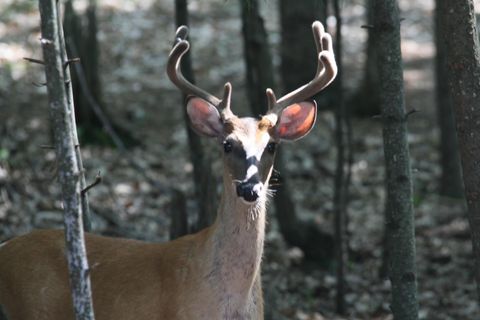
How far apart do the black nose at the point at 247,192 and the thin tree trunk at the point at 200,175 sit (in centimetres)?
281

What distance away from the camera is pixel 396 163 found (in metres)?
6.83

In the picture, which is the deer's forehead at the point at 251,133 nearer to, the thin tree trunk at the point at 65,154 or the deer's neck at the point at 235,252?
the deer's neck at the point at 235,252

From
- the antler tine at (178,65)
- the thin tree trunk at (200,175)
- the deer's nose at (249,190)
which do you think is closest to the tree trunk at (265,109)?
the thin tree trunk at (200,175)

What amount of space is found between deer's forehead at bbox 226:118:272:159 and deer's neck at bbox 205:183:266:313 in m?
0.27

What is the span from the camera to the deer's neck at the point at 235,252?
6.09 metres

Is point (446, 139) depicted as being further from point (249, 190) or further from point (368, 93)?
point (249, 190)

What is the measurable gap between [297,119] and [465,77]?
1.11m

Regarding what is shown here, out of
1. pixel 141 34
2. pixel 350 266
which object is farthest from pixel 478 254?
pixel 141 34

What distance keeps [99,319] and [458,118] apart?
2.70 meters

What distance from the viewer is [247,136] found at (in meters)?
6.11

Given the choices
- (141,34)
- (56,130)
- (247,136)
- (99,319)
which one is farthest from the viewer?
(141,34)

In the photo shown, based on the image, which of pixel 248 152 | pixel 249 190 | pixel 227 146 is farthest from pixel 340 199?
pixel 249 190

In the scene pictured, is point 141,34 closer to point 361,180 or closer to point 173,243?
point 361,180

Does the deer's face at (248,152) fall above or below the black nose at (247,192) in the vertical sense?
above
